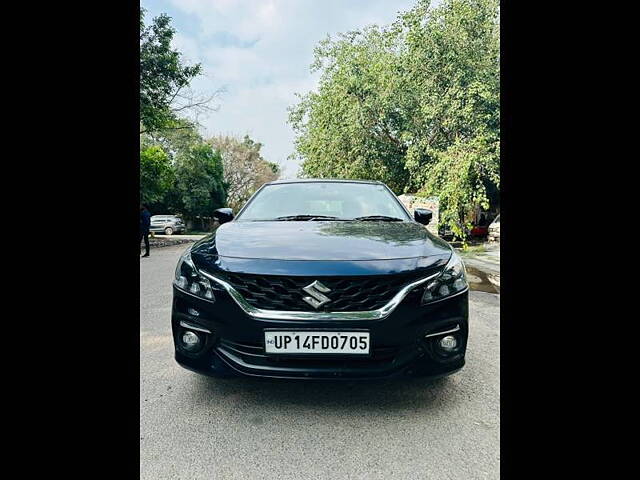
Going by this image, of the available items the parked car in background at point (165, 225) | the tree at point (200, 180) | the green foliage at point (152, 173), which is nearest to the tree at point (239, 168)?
the tree at point (200, 180)

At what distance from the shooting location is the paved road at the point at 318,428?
179cm

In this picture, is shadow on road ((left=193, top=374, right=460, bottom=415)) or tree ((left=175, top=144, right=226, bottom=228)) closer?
shadow on road ((left=193, top=374, right=460, bottom=415))

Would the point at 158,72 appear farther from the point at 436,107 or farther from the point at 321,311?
the point at 321,311

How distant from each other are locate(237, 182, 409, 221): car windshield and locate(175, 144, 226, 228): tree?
26185 millimetres

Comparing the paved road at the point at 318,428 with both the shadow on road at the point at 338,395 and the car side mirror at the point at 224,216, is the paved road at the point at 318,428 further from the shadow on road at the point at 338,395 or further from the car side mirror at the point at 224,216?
the car side mirror at the point at 224,216

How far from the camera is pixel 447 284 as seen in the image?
7.29 ft

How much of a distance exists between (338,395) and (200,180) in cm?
3088

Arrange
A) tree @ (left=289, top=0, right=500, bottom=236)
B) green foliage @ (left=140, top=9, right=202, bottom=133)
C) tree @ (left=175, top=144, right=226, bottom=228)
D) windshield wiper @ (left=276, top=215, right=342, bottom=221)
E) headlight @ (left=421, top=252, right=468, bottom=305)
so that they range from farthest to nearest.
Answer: tree @ (left=175, top=144, right=226, bottom=228) → green foliage @ (left=140, top=9, right=202, bottom=133) → tree @ (left=289, top=0, right=500, bottom=236) → windshield wiper @ (left=276, top=215, right=342, bottom=221) → headlight @ (left=421, top=252, right=468, bottom=305)

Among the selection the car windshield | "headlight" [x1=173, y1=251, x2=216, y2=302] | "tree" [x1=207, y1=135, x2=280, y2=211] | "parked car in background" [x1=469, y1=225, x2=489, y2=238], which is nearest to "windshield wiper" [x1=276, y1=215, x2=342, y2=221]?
the car windshield

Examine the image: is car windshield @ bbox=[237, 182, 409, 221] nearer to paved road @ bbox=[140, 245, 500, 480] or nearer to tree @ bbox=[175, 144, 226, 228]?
paved road @ bbox=[140, 245, 500, 480]

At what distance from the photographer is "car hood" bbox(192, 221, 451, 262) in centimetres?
225

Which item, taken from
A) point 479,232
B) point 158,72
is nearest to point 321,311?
point 158,72
